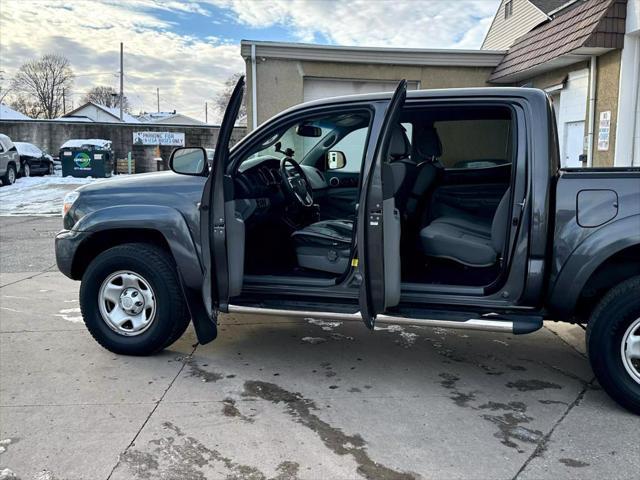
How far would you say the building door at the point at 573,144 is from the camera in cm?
988

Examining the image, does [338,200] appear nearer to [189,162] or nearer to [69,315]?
[189,162]

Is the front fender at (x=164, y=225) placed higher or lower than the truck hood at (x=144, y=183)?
lower

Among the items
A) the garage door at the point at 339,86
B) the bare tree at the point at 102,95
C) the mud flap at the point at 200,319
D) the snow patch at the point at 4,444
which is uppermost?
the bare tree at the point at 102,95

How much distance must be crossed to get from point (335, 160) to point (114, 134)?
20.6m

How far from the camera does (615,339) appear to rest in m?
3.33

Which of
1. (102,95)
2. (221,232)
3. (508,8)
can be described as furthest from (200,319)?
(102,95)

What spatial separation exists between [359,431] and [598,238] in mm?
1764

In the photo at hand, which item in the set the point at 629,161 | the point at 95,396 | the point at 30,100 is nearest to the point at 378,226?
the point at 95,396

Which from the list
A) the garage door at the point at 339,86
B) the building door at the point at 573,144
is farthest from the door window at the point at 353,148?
the garage door at the point at 339,86

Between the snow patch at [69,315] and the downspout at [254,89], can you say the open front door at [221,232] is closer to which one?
the snow patch at [69,315]

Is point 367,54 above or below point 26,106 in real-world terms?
below

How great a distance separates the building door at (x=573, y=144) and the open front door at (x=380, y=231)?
749 cm

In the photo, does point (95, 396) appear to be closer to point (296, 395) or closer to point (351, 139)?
point (296, 395)

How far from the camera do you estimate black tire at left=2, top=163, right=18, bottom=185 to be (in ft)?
63.2
